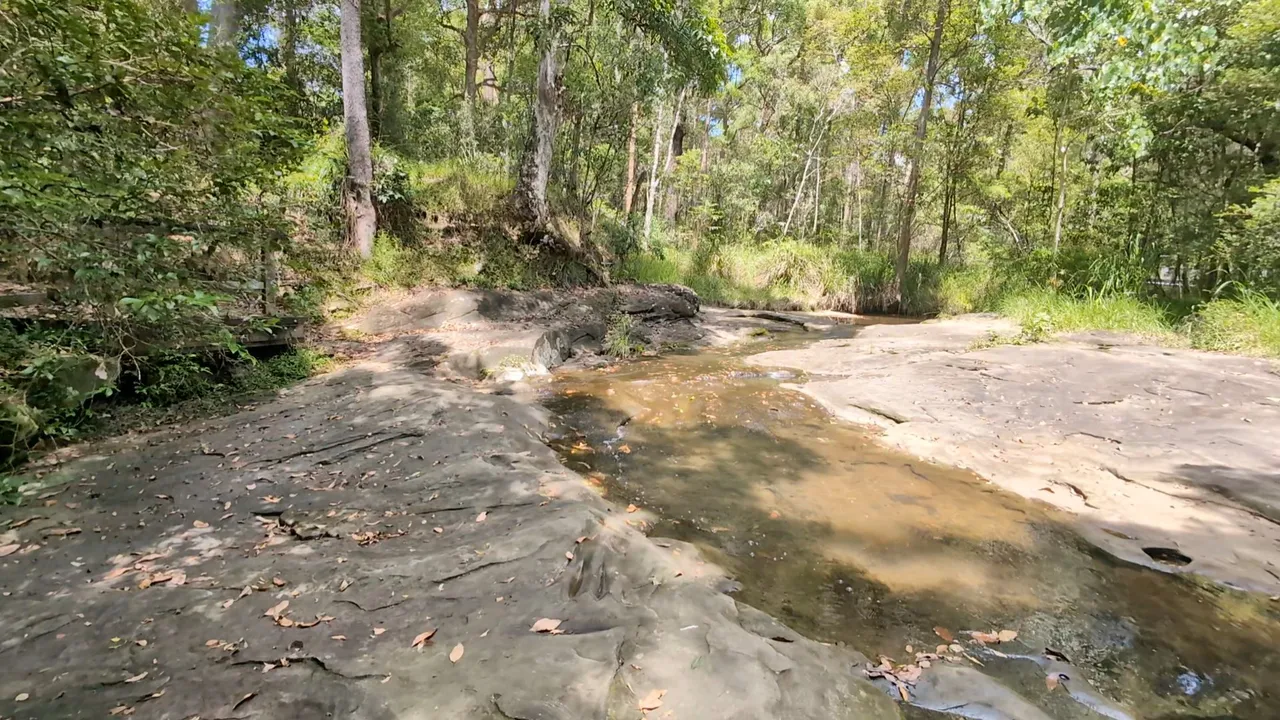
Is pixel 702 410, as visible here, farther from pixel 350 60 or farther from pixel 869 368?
pixel 350 60

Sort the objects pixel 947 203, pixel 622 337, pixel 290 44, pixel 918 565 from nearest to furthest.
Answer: pixel 918 565
pixel 622 337
pixel 290 44
pixel 947 203

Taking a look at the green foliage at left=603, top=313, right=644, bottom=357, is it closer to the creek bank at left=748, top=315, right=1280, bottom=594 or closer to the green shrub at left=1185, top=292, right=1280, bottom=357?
the creek bank at left=748, top=315, right=1280, bottom=594

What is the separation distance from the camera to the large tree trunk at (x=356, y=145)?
8.73 metres

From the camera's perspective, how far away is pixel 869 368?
7336 millimetres

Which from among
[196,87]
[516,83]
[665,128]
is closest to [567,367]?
[196,87]

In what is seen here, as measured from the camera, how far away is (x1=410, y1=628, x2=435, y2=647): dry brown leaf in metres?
2.14

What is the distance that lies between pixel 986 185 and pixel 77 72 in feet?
56.3

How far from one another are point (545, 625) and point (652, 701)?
560 mm

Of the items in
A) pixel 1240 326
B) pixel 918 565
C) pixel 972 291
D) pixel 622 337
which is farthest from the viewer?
pixel 972 291

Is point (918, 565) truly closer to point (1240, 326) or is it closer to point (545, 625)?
point (545, 625)

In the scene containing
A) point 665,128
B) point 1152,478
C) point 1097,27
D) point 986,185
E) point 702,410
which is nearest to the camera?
point 1152,478

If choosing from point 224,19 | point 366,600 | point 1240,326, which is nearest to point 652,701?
point 366,600

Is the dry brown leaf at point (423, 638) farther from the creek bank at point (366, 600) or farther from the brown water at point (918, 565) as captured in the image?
the brown water at point (918, 565)

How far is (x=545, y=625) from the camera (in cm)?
227
